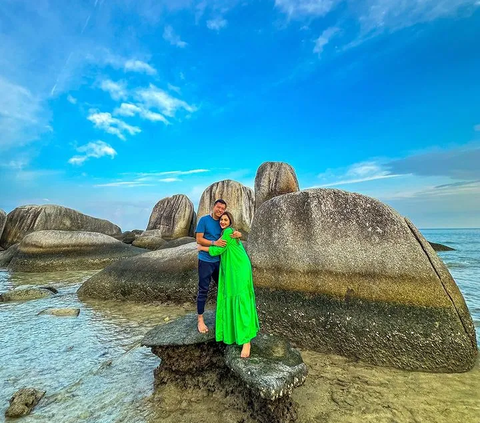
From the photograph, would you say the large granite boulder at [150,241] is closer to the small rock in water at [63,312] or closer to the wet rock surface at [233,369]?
the small rock in water at [63,312]

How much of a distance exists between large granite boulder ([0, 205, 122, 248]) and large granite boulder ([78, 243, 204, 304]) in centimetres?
1353

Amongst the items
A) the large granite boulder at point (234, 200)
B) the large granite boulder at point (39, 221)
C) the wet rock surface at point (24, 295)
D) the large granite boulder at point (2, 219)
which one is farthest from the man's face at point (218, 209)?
the large granite boulder at point (2, 219)

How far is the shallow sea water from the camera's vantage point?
3.05 m

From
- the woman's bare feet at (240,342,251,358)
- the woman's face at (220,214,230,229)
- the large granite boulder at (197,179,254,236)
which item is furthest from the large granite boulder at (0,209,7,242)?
the woman's bare feet at (240,342,251,358)

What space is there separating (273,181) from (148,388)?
619 centimetres

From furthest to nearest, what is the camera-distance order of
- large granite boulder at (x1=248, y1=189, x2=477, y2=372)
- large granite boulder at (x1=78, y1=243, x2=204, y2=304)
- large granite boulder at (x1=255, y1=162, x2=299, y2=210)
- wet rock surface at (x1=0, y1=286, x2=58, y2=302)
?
large granite boulder at (x1=255, y1=162, x2=299, y2=210), wet rock surface at (x1=0, y1=286, x2=58, y2=302), large granite boulder at (x1=78, y1=243, x2=204, y2=304), large granite boulder at (x1=248, y1=189, x2=477, y2=372)

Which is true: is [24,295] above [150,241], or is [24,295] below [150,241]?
below

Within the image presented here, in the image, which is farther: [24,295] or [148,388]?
[24,295]

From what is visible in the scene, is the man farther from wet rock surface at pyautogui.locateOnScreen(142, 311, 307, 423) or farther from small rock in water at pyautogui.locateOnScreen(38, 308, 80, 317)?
small rock in water at pyautogui.locateOnScreen(38, 308, 80, 317)

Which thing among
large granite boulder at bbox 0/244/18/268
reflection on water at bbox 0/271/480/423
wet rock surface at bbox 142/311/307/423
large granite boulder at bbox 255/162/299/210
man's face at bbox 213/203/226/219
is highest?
large granite boulder at bbox 255/162/299/210

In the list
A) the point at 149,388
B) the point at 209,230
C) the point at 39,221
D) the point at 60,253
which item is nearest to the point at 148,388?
the point at 149,388

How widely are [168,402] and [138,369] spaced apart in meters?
0.94

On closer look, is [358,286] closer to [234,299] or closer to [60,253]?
[234,299]

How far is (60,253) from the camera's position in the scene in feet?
44.7
